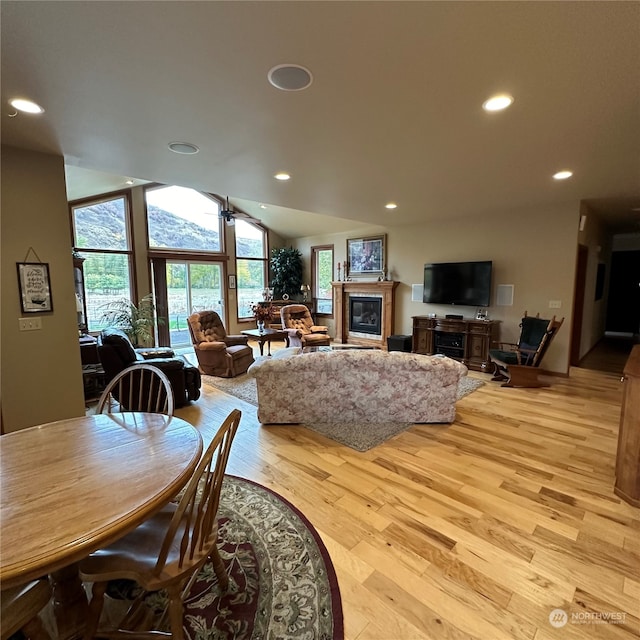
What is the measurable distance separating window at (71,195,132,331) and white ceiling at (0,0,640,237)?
12.2 ft

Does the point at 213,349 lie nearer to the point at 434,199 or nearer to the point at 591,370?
the point at 434,199

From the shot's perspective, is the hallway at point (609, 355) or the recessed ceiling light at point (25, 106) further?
the hallway at point (609, 355)

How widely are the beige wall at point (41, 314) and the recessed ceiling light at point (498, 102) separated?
367 cm

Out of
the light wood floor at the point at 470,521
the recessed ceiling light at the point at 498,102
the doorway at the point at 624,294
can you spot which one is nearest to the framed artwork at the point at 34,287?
the light wood floor at the point at 470,521

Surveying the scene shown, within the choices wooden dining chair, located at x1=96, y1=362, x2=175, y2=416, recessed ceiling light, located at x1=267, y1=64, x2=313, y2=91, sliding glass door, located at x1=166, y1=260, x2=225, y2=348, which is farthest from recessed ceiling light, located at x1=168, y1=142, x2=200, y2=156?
sliding glass door, located at x1=166, y1=260, x2=225, y2=348

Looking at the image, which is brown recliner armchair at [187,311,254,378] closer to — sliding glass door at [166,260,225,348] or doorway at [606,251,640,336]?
sliding glass door at [166,260,225,348]

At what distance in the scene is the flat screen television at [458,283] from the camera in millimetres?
5676

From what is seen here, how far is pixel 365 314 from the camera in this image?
308 inches

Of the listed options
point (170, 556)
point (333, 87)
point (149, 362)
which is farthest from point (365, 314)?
point (170, 556)

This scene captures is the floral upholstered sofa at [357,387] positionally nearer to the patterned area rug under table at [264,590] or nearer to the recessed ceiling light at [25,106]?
the patterned area rug under table at [264,590]

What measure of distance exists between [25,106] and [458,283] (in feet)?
19.4

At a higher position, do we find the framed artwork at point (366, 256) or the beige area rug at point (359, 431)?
the framed artwork at point (366, 256)

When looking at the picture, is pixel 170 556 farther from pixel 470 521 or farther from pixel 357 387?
pixel 357 387

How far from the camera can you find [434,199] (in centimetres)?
482
